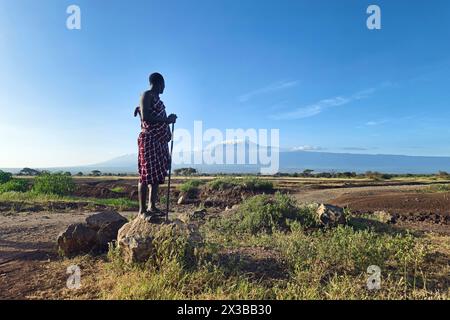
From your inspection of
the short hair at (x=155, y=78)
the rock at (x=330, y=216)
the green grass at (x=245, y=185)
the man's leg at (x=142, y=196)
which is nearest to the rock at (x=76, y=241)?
the man's leg at (x=142, y=196)

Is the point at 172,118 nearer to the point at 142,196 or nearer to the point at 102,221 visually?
the point at 142,196

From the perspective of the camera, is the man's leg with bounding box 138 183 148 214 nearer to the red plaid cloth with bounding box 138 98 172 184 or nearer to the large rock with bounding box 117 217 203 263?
the red plaid cloth with bounding box 138 98 172 184

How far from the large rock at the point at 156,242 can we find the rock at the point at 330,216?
3.94 meters

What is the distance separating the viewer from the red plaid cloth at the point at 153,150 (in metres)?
5.89

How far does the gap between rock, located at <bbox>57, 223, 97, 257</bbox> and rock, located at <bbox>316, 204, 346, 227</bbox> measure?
5.12 meters

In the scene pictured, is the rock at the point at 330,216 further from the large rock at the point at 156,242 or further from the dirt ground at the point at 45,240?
the large rock at the point at 156,242

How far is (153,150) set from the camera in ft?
19.4

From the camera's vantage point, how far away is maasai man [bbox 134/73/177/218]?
5871mm

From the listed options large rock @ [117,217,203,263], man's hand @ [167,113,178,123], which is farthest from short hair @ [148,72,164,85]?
large rock @ [117,217,203,263]

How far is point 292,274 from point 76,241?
3.91 meters

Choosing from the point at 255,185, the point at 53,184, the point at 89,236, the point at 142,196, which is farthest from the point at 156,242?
the point at 255,185

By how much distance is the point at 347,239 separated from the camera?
6000 millimetres
